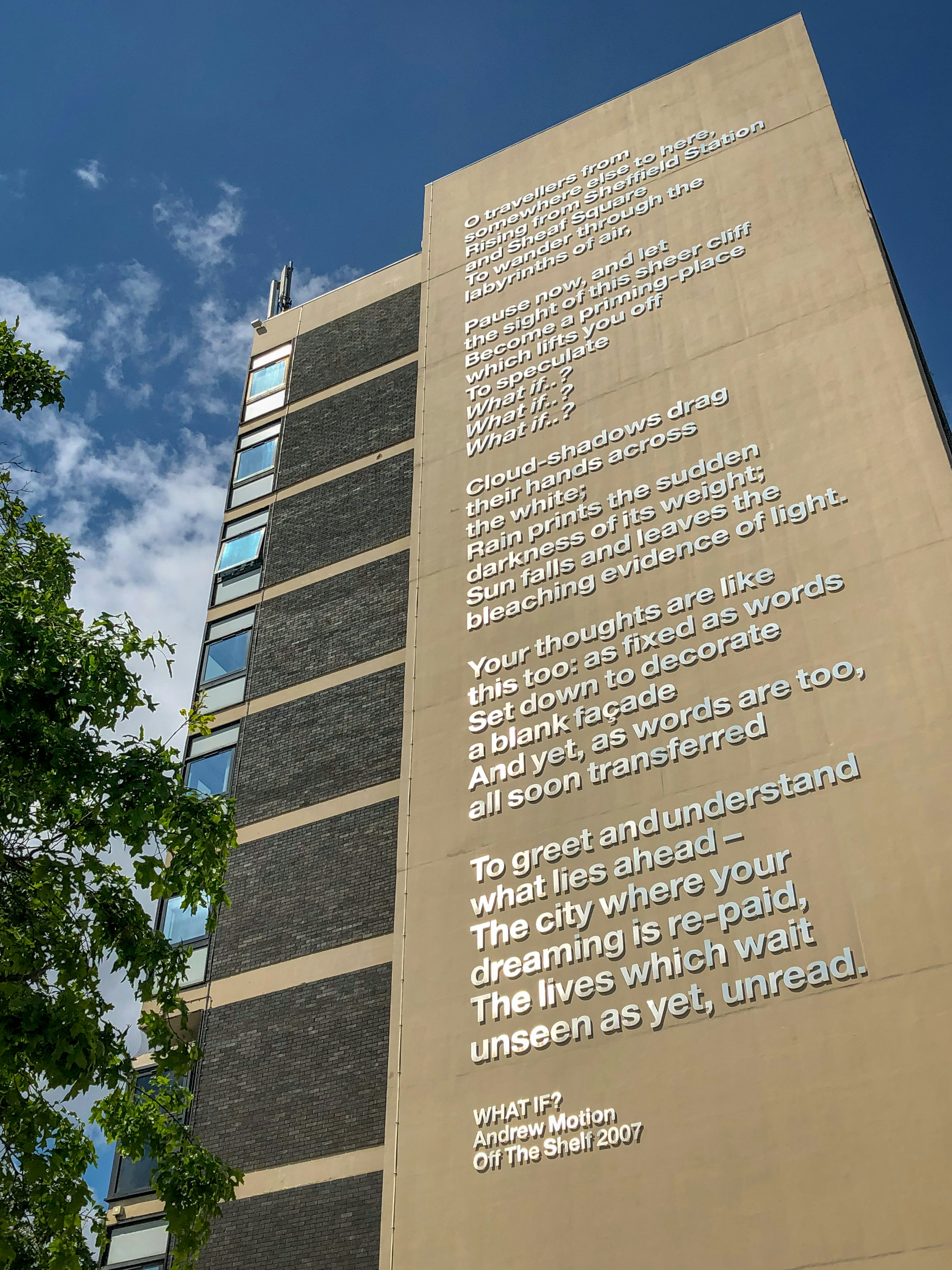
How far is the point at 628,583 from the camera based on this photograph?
18.8 meters

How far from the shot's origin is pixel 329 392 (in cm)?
2627

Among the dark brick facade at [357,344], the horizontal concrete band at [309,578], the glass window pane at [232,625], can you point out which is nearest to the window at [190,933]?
the glass window pane at [232,625]

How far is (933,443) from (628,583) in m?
4.79

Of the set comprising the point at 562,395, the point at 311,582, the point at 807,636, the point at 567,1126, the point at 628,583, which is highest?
the point at 562,395

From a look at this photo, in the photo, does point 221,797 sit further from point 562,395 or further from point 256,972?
point 562,395

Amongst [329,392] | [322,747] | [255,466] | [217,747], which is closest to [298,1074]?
[322,747]

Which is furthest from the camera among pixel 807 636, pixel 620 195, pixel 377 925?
pixel 620 195

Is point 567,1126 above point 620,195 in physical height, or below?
below

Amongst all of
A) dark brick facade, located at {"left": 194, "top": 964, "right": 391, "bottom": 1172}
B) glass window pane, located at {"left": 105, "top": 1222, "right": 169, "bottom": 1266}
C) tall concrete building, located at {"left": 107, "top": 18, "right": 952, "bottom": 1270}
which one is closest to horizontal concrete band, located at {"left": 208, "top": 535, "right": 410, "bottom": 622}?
tall concrete building, located at {"left": 107, "top": 18, "right": 952, "bottom": 1270}

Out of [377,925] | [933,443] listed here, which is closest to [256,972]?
[377,925]

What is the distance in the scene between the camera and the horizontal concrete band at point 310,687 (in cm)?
2080

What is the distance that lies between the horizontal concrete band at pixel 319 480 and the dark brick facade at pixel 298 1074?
406 inches

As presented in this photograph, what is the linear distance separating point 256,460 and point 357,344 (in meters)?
3.35

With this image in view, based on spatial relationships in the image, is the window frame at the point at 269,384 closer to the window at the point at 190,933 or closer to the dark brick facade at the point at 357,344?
the dark brick facade at the point at 357,344
